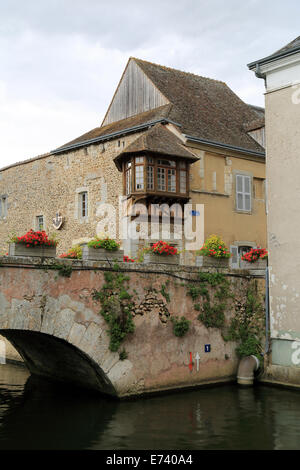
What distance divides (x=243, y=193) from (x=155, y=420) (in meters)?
12.1

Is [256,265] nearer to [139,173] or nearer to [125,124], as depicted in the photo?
[139,173]

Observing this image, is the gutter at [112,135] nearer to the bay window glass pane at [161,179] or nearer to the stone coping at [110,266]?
the bay window glass pane at [161,179]

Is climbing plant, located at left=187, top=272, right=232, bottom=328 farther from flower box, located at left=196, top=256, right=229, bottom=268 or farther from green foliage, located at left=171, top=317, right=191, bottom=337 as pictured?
green foliage, located at left=171, top=317, right=191, bottom=337

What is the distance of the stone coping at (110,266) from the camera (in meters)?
9.66

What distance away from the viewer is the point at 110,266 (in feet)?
36.3

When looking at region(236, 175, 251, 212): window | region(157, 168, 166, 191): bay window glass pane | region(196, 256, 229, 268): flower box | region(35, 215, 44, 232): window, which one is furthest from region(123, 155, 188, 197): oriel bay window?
region(35, 215, 44, 232): window

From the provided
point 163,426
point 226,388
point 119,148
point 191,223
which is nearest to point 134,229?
point 191,223

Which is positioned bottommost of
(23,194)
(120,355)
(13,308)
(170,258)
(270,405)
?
(270,405)

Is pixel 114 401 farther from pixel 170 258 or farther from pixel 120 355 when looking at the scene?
pixel 170 258

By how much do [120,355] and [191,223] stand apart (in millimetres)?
8128

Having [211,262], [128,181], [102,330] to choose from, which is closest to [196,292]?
[211,262]

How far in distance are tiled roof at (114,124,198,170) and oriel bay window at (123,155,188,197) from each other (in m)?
0.35

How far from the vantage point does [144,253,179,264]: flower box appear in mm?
11938

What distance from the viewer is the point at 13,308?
9523 millimetres
